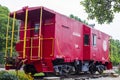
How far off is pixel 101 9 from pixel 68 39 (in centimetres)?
267

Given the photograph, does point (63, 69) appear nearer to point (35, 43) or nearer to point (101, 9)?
point (35, 43)

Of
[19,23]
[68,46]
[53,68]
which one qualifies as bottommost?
[53,68]

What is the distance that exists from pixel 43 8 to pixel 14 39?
107 inches

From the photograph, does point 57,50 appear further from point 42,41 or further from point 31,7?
point 31,7

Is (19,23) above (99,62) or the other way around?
above

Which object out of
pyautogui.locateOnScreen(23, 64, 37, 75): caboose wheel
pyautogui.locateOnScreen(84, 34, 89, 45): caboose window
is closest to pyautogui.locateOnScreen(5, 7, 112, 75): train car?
pyautogui.locateOnScreen(23, 64, 37, 75): caboose wheel

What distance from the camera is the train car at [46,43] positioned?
55.0ft

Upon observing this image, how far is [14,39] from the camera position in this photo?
18.0 metres

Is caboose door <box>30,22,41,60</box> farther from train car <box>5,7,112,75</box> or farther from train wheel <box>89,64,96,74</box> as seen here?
train wheel <box>89,64,96,74</box>

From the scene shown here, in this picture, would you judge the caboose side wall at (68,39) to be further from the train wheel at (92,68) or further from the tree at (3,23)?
the tree at (3,23)

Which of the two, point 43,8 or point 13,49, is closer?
point 43,8

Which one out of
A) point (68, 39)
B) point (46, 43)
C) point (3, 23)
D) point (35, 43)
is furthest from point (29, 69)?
point (3, 23)

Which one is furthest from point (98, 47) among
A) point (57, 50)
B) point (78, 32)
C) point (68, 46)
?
point (57, 50)

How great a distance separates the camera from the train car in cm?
1677
